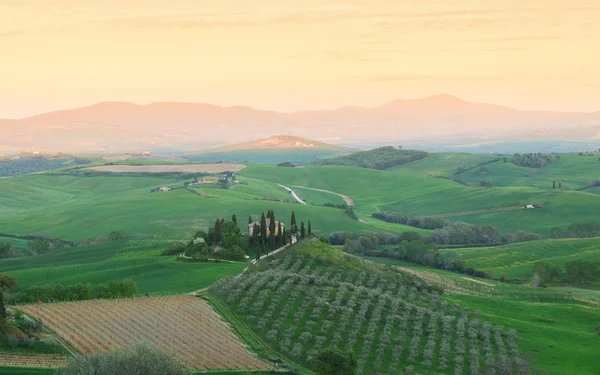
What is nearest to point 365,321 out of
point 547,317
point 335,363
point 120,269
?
point 335,363

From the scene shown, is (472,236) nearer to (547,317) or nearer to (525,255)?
(525,255)

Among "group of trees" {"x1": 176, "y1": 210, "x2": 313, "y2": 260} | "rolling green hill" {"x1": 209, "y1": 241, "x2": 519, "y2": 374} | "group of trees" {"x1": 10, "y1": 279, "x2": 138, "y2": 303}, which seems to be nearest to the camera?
"rolling green hill" {"x1": 209, "y1": 241, "x2": 519, "y2": 374}

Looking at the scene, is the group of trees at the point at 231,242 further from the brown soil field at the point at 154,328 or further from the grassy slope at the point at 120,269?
the brown soil field at the point at 154,328

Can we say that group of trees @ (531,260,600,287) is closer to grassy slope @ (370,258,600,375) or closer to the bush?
grassy slope @ (370,258,600,375)

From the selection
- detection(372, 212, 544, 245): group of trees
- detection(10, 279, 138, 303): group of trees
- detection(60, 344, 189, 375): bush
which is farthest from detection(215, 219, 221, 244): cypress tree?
detection(372, 212, 544, 245): group of trees

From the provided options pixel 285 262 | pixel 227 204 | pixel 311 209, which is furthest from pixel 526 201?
pixel 285 262

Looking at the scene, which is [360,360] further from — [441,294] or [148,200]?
[148,200]

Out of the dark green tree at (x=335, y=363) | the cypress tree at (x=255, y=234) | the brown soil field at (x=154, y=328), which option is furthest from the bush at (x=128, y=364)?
the cypress tree at (x=255, y=234)

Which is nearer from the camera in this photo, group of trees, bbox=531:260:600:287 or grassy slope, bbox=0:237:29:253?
group of trees, bbox=531:260:600:287
